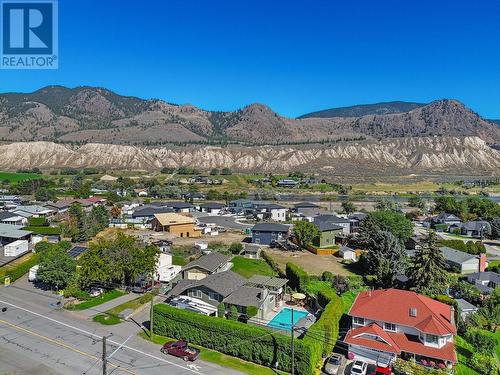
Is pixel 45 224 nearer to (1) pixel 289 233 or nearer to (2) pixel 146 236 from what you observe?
(2) pixel 146 236

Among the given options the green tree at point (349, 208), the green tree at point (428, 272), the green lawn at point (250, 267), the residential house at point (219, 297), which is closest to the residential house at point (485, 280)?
the green tree at point (428, 272)

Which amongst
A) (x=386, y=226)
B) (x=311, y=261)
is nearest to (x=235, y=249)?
(x=311, y=261)

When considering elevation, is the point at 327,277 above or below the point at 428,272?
below

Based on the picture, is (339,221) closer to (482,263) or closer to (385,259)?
(482,263)

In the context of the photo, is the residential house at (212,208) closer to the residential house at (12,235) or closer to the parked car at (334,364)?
the residential house at (12,235)

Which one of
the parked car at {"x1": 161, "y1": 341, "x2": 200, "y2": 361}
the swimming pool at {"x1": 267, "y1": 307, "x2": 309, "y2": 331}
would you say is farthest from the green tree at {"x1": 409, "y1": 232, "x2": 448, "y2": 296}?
the parked car at {"x1": 161, "y1": 341, "x2": 200, "y2": 361}

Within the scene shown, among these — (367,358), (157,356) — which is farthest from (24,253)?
(367,358)

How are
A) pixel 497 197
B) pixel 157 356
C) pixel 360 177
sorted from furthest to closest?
pixel 360 177, pixel 497 197, pixel 157 356
